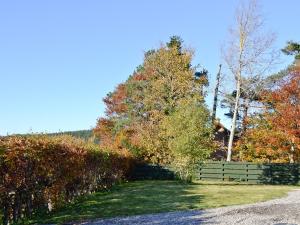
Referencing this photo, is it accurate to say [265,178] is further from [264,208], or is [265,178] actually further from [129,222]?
[129,222]

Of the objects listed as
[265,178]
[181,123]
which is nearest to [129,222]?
[181,123]

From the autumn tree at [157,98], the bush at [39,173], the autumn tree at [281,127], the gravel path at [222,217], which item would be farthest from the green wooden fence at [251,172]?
the gravel path at [222,217]

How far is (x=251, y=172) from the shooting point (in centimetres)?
2944

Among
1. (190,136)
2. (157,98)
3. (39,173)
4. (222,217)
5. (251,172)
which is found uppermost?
(157,98)

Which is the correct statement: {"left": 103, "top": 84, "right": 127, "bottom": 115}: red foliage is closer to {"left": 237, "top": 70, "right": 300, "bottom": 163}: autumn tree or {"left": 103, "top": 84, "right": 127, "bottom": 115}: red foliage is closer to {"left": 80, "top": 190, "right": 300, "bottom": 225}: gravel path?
{"left": 237, "top": 70, "right": 300, "bottom": 163}: autumn tree

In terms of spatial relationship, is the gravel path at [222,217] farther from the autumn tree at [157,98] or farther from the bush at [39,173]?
the autumn tree at [157,98]

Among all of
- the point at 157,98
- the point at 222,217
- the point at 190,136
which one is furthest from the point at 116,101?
the point at 222,217

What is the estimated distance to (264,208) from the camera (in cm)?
1286

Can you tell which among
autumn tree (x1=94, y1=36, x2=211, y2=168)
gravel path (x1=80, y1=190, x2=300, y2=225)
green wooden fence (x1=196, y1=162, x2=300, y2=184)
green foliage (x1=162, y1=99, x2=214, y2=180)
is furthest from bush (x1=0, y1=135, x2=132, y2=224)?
autumn tree (x1=94, y1=36, x2=211, y2=168)

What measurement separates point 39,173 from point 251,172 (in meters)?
20.4

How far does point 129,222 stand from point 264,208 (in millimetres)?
4512

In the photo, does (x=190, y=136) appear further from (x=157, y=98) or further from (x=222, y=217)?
(x=222, y=217)

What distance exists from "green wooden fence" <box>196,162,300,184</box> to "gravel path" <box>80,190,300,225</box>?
53.9ft

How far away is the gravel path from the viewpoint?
34.1ft
